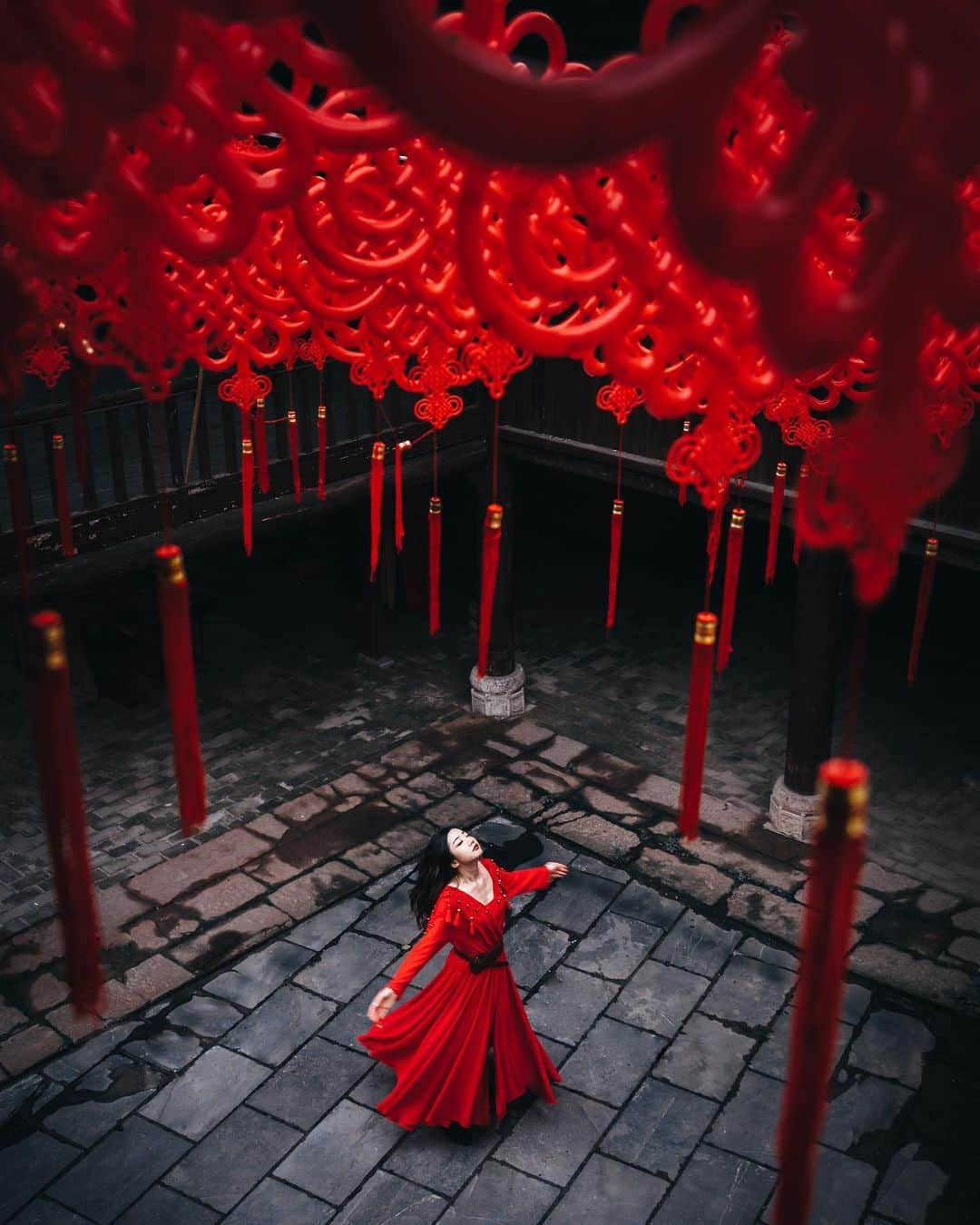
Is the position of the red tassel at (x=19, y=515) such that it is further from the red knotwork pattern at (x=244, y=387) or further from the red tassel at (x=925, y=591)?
the red tassel at (x=925, y=591)

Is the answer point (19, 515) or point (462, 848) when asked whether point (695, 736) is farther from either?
point (462, 848)

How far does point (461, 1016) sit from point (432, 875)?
2.57 feet

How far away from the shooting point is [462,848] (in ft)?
18.3

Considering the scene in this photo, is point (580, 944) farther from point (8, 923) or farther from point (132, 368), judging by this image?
point (132, 368)

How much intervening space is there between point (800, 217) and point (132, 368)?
10.7 ft

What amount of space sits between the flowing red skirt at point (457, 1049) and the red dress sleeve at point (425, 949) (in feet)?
0.99

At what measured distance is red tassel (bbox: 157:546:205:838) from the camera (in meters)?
2.69

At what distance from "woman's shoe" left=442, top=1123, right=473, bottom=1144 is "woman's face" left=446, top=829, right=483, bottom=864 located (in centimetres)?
162

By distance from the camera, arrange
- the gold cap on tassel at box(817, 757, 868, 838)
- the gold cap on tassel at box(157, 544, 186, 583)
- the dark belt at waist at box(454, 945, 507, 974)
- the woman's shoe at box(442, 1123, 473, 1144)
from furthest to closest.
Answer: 1. the woman's shoe at box(442, 1123, 473, 1144)
2. the dark belt at waist at box(454, 945, 507, 974)
3. the gold cap on tassel at box(157, 544, 186, 583)
4. the gold cap on tassel at box(817, 757, 868, 838)

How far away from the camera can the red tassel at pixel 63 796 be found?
2262 millimetres

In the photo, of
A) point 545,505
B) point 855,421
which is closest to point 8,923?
point 855,421

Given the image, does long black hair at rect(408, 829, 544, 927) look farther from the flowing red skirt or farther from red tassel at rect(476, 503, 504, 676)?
red tassel at rect(476, 503, 504, 676)

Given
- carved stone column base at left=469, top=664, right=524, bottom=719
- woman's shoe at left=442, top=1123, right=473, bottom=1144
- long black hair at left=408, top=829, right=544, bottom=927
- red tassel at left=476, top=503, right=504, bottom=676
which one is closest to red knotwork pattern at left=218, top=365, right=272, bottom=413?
red tassel at left=476, top=503, right=504, bottom=676

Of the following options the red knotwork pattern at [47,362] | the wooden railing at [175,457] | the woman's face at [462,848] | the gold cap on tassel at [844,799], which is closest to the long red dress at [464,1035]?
the woman's face at [462,848]
